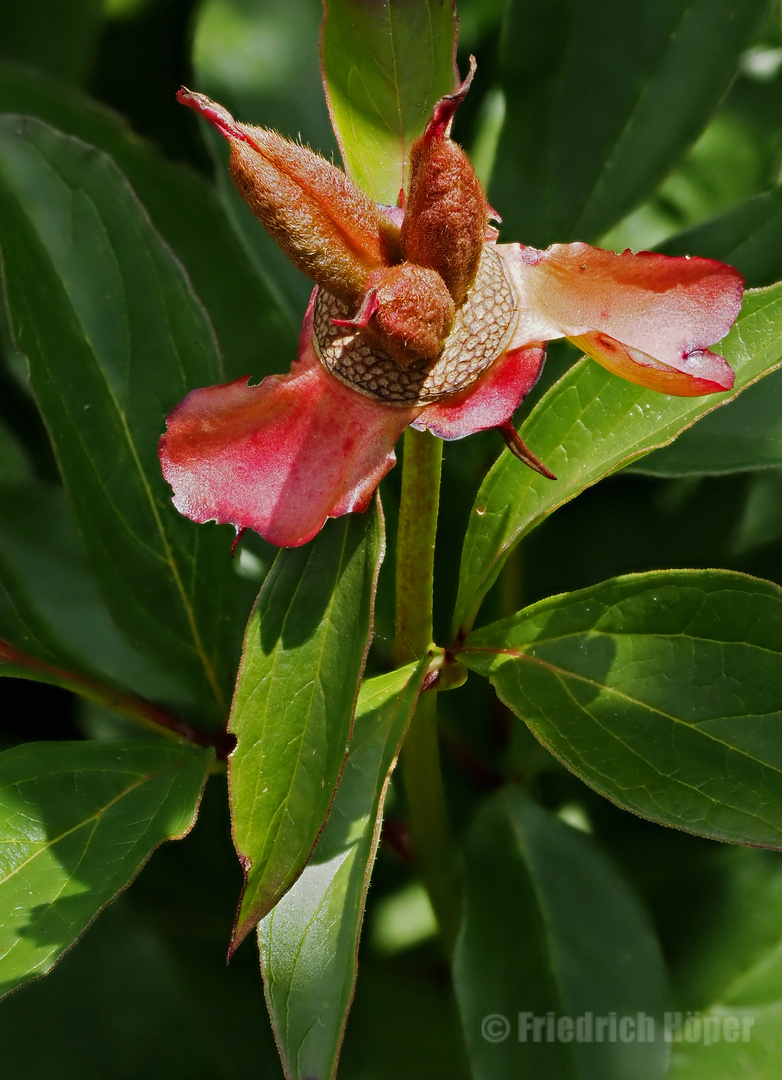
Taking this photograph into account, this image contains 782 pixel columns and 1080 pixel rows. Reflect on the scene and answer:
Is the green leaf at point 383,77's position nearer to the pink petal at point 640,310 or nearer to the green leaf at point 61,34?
the pink petal at point 640,310

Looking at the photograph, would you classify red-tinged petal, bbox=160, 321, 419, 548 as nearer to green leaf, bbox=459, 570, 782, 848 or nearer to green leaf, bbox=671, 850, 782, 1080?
green leaf, bbox=459, 570, 782, 848

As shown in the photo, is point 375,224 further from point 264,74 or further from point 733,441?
point 264,74

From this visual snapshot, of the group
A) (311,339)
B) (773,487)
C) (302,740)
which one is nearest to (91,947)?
(302,740)

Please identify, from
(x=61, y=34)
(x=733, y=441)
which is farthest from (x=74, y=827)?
(x=61, y=34)

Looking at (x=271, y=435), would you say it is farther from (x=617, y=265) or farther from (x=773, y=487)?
(x=773, y=487)

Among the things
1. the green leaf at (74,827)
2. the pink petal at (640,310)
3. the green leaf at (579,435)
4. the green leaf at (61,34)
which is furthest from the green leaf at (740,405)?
the green leaf at (61,34)
